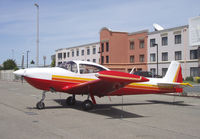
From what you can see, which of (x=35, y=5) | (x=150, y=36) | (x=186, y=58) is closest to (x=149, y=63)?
(x=150, y=36)

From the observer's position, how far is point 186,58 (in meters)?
37.6

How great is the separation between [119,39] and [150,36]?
25.9ft

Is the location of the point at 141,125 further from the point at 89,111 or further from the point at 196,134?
the point at 89,111

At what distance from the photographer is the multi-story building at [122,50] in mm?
45688

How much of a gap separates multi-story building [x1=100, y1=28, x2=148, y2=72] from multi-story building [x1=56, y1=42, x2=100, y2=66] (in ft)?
17.4

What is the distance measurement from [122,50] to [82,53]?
1654 cm

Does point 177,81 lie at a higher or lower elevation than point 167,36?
lower

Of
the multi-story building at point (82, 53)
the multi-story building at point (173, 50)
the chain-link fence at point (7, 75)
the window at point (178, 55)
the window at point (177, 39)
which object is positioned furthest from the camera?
the chain-link fence at point (7, 75)

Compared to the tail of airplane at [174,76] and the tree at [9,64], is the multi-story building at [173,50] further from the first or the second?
the tree at [9,64]

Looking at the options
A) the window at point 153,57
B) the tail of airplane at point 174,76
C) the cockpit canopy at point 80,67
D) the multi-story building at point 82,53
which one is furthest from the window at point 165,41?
Result: the cockpit canopy at point 80,67

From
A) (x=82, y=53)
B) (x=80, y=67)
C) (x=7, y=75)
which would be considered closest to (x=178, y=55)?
(x=82, y=53)

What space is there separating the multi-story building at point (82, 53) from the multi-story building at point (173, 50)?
17.0m

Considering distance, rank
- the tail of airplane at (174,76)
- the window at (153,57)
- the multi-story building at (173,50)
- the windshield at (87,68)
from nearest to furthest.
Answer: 1. the windshield at (87,68)
2. the tail of airplane at (174,76)
3. the multi-story building at (173,50)
4. the window at (153,57)

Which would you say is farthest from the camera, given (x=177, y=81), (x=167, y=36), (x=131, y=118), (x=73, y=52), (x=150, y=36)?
(x=73, y=52)
